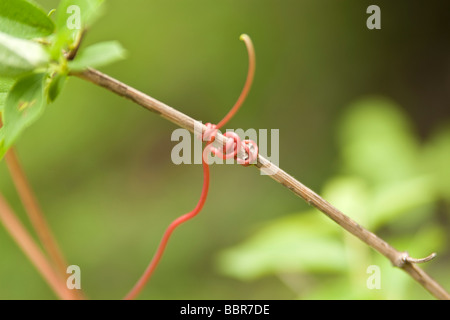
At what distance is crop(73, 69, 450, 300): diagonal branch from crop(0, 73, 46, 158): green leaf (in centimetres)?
3

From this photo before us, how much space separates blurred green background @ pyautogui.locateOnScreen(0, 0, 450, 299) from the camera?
188 cm

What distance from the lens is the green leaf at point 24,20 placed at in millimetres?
320

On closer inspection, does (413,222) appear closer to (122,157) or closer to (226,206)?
(226,206)

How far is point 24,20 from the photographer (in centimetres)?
32

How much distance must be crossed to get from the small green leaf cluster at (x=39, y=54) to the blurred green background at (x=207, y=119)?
1.43 metres

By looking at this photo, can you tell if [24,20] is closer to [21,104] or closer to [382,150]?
[21,104]

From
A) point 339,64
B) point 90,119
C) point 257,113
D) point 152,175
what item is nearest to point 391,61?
point 339,64

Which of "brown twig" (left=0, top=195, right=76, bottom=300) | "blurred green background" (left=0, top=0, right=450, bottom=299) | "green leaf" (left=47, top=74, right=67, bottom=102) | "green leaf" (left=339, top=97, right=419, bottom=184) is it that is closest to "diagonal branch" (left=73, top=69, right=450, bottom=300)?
"green leaf" (left=47, top=74, right=67, bottom=102)

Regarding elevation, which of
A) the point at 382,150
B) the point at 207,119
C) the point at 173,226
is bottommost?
the point at 173,226

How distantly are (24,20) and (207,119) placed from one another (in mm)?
1826

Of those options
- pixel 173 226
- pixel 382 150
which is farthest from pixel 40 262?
pixel 382 150

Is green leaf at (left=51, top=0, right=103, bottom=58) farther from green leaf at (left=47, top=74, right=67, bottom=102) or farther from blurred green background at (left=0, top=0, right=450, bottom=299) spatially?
blurred green background at (left=0, top=0, right=450, bottom=299)
